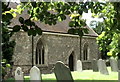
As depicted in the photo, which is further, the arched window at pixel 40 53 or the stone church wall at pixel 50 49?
the arched window at pixel 40 53

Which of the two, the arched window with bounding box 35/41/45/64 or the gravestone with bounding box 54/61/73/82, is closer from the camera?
the gravestone with bounding box 54/61/73/82

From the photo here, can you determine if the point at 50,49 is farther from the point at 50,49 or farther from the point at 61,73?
the point at 61,73

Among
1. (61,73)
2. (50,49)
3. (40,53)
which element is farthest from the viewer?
(40,53)

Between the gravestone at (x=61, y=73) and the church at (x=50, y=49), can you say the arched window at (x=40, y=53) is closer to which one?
the church at (x=50, y=49)

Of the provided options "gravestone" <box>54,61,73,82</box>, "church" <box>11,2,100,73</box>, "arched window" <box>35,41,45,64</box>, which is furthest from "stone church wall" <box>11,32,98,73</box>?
"gravestone" <box>54,61,73,82</box>

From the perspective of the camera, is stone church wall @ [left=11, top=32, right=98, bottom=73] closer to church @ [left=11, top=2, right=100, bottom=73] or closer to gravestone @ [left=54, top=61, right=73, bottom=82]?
church @ [left=11, top=2, right=100, bottom=73]

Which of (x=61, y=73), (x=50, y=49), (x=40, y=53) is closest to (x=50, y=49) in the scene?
(x=50, y=49)

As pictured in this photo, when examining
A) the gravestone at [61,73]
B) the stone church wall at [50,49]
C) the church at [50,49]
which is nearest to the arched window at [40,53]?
the church at [50,49]

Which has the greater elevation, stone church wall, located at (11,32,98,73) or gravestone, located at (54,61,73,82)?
gravestone, located at (54,61,73,82)

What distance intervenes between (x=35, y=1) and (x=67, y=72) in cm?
121

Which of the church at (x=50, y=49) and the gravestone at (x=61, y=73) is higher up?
the gravestone at (x=61, y=73)

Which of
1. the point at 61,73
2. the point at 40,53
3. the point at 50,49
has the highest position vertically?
the point at 61,73

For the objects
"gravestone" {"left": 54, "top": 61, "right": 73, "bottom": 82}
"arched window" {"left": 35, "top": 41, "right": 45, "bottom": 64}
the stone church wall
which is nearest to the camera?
"gravestone" {"left": 54, "top": 61, "right": 73, "bottom": 82}

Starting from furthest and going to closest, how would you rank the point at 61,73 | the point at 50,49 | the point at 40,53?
the point at 40,53, the point at 50,49, the point at 61,73
